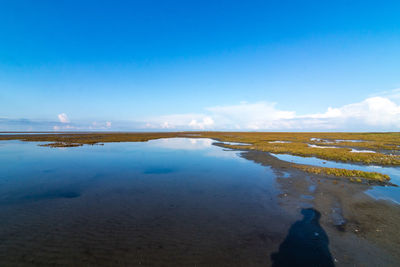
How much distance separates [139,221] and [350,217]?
40.0 ft

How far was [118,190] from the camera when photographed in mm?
13703

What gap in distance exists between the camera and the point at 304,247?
22.8 feet

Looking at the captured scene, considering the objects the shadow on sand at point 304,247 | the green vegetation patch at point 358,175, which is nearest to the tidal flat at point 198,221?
the shadow on sand at point 304,247

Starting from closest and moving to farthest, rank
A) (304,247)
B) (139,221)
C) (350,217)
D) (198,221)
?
(304,247), (139,221), (198,221), (350,217)

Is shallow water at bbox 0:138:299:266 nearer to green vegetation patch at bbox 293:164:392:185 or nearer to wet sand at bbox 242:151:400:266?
wet sand at bbox 242:151:400:266

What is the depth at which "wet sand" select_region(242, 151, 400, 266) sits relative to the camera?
6.56m

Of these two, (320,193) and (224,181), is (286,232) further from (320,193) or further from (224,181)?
(224,181)

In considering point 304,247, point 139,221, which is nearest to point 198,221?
point 139,221

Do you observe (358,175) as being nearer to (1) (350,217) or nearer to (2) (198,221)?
(1) (350,217)

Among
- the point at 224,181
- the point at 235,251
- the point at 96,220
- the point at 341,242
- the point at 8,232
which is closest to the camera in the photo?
the point at 235,251

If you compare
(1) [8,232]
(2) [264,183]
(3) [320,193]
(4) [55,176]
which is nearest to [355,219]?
(3) [320,193]

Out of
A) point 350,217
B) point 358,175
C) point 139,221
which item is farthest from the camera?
point 358,175

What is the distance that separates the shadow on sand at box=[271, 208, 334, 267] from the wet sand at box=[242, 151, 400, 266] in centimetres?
32

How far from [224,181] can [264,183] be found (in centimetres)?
384
